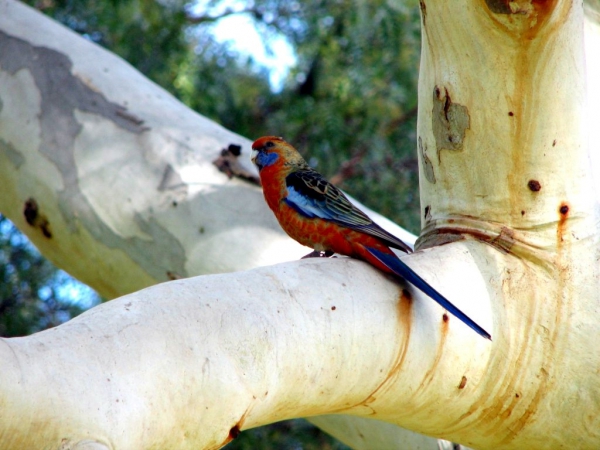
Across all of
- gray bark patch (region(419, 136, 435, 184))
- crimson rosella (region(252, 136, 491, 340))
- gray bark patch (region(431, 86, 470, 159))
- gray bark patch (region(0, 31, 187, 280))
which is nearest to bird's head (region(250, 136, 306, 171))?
crimson rosella (region(252, 136, 491, 340))

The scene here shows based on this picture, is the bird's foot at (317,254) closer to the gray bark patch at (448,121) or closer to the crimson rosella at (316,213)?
the crimson rosella at (316,213)

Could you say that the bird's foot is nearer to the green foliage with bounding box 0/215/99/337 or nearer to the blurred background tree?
the blurred background tree

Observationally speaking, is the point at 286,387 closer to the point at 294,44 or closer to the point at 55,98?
the point at 55,98

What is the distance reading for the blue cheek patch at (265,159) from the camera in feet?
11.7

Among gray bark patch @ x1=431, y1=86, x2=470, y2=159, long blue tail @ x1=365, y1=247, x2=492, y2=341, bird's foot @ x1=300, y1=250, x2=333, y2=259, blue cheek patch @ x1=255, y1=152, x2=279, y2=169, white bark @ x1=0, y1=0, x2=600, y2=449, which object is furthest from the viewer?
blue cheek patch @ x1=255, y1=152, x2=279, y2=169

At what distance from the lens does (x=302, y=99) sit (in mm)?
7402

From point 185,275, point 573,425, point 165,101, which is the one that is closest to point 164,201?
point 185,275

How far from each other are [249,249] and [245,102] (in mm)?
4389

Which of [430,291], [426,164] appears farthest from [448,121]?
[430,291]

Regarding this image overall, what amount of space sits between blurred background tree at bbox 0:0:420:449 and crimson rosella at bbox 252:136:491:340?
2.56m

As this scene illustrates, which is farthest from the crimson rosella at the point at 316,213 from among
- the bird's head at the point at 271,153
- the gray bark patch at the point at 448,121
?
the gray bark patch at the point at 448,121

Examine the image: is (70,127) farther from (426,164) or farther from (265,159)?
(426,164)

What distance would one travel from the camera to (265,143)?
364 centimetres

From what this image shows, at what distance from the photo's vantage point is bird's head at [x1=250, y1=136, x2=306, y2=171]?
357cm
